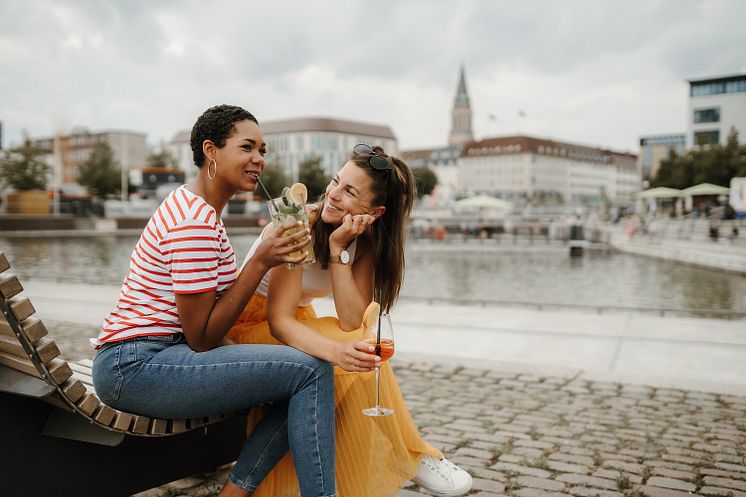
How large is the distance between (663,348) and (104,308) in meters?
7.12

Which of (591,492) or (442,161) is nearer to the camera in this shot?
(591,492)

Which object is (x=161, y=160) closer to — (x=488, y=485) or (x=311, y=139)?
(x=488, y=485)

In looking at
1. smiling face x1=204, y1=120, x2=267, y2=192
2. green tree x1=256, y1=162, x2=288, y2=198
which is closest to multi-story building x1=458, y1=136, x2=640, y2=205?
green tree x1=256, y1=162, x2=288, y2=198

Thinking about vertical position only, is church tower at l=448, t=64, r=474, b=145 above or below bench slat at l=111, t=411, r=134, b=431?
above

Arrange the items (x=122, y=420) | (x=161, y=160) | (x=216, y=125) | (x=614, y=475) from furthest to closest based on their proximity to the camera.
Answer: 1. (x=161, y=160)
2. (x=614, y=475)
3. (x=216, y=125)
4. (x=122, y=420)

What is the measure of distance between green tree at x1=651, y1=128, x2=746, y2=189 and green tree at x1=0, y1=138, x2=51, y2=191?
169 feet

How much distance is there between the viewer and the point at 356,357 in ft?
7.89

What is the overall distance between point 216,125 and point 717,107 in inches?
3221

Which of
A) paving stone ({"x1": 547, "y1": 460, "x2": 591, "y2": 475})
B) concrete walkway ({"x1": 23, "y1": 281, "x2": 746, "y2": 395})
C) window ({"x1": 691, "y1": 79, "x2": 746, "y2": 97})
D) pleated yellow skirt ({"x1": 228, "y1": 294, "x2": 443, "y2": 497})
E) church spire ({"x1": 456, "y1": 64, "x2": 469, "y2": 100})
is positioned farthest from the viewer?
church spire ({"x1": 456, "y1": 64, "x2": 469, "y2": 100})

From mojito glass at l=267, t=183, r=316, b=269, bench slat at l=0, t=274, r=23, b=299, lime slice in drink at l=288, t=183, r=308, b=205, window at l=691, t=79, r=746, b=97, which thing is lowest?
bench slat at l=0, t=274, r=23, b=299

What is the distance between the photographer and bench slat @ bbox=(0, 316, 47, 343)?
204 centimetres

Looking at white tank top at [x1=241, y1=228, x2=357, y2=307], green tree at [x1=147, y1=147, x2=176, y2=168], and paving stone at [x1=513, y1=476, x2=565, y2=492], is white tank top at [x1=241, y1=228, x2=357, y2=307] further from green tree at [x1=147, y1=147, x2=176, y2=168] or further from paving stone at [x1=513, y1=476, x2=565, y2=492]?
green tree at [x1=147, y1=147, x2=176, y2=168]

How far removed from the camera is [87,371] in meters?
3.02

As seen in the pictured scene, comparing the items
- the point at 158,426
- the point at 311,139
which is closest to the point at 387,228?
the point at 158,426
